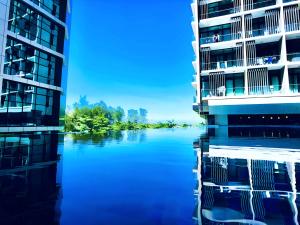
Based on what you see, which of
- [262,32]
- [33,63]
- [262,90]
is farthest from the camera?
[262,32]

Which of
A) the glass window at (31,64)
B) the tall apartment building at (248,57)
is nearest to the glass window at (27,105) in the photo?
the glass window at (31,64)

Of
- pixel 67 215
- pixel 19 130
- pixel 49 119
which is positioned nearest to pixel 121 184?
pixel 67 215

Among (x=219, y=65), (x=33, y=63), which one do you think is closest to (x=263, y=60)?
(x=219, y=65)

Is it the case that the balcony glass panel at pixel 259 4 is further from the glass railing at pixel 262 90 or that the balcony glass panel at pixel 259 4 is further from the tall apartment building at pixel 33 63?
the tall apartment building at pixel 33 63

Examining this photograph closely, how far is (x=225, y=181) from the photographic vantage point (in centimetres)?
413

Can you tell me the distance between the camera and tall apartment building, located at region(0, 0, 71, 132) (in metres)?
16.1

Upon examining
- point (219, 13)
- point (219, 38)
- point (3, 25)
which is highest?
point (219, 13)

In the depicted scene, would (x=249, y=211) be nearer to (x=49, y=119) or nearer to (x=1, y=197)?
(x=1, y=197)

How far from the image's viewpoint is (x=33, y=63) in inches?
745

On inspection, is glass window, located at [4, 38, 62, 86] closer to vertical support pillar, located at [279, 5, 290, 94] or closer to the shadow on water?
the shadow on water

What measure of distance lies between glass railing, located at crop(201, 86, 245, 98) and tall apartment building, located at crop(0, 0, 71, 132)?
16.1 metres

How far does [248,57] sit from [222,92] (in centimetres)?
427

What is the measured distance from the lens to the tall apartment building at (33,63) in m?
16.1

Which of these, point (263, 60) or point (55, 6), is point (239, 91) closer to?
point (263, 60)
